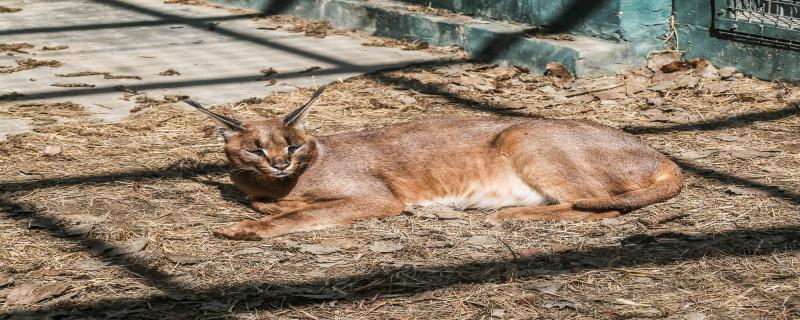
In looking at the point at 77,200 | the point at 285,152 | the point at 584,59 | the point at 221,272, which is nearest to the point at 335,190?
the point at 285,152

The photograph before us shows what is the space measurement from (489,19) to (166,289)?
5.54 meters

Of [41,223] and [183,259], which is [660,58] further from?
[41,223]

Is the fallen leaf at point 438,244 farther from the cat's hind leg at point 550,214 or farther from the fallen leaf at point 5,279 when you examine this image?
the fallen leaf at point 5,279

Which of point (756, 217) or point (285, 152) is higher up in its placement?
point (285, 152)

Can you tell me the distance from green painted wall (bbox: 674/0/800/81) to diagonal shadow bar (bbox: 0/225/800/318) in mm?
3075

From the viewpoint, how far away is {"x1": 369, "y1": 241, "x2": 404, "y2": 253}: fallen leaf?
503 cm

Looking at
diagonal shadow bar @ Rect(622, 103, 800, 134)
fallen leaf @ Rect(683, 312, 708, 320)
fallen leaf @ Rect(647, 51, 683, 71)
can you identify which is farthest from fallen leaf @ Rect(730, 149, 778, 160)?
fallen leaf @ Rect(683, 312, 708, 320)

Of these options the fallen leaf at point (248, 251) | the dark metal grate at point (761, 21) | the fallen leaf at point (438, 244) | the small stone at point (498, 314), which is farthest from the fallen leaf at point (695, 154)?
the fallen leaf at point (248, 251)

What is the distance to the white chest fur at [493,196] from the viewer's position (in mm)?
5680

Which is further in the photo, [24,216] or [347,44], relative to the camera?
[347,44]

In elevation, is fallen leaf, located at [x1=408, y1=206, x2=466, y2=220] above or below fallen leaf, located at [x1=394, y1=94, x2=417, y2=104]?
below

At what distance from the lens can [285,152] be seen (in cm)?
540

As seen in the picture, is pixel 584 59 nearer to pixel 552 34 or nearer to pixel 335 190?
→ pixel 552 34

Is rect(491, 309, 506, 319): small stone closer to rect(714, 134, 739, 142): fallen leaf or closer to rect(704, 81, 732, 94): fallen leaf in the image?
rect(714, 134, 739, 142): fallen leaf
